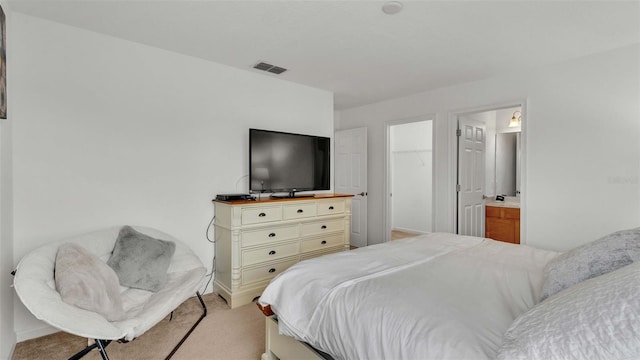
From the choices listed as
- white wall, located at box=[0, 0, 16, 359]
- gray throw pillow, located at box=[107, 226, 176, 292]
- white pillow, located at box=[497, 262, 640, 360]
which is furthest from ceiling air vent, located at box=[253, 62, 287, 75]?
white pillow, located at box=[497, 262, 640, 360]

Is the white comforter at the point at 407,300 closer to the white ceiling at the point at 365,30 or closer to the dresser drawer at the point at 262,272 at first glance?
the dresser drawer at the point at 262,272

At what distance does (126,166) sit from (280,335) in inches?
78.3

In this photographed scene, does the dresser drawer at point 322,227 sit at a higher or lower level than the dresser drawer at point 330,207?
lower

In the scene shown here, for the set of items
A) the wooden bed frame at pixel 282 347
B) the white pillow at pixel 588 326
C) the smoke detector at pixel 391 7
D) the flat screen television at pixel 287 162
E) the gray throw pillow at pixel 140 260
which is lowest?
the wooden bed frame at pixel 282 347

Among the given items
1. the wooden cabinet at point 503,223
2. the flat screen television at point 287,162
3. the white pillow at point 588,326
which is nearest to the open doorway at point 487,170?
the wooden cabinet at point 503,223

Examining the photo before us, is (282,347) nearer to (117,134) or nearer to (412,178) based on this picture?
(117,134)

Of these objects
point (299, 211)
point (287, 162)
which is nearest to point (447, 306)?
point (299, 211)

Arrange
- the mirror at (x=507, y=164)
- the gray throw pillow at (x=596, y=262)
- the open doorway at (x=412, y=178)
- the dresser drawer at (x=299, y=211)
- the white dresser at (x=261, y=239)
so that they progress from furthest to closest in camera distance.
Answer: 1. the open doorway at (x=412, y=178)
2. the mirror at (x=507, y=164)
3. the dresser drawer at (x=299, y=211)
4. the white dresser at (x=261, y=239)
5. the gray throw pillow at (x=596, y=262)

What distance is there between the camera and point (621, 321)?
2.37ft

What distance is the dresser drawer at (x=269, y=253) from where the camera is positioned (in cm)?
293

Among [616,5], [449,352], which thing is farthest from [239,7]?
[616,5]

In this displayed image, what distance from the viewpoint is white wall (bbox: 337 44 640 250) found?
8.95 ft

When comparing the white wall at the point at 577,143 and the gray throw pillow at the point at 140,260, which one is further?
the white wall at the point at 577,143

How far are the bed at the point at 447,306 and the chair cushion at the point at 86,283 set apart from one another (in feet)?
2.93
